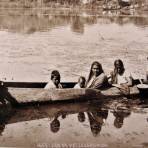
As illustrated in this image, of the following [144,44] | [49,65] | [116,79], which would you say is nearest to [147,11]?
[144,44]

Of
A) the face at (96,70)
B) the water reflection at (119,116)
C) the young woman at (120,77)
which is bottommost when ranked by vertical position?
the water reflection at (119,116)

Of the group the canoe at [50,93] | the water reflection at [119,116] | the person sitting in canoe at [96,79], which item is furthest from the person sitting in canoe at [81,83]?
the water reflection at [119,116]

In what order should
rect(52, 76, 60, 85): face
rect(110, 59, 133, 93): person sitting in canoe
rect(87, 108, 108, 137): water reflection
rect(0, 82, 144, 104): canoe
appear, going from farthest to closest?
rect(110, 59, 133, 93): person sitting in canoe → rect(52, 76, 60, 85): face → rect(0, 82, 144, 104): canoe → rect(87, 108, 108, 137): water reflection

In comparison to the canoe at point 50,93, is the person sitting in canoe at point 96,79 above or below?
above

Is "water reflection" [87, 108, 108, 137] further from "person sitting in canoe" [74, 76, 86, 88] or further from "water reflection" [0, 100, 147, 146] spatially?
"person sitting in canoe" [74, 76, 86, 88]

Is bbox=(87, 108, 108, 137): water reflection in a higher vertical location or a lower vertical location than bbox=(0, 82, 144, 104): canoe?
lower

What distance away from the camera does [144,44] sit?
68.1 ft

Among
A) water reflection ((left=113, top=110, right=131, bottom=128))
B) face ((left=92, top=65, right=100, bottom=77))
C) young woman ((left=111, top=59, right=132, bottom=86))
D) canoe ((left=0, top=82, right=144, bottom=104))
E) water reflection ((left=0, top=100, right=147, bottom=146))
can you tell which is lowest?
water reflection ((left=113, top=110, right=131, bottom=128))

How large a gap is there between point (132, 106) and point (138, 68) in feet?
16.9

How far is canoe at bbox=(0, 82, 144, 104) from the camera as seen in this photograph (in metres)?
8.96

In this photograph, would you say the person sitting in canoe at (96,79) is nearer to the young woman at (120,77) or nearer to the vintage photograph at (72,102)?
the vintage photograph at (72,102)

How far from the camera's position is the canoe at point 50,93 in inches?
353

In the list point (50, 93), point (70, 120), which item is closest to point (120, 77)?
point (50, 93)

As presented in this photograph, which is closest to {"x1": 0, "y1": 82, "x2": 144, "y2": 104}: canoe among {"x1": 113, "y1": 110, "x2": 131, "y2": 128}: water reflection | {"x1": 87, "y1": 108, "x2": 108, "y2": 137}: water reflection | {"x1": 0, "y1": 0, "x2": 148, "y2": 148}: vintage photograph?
{"x1": 0, "y1": 0, "x2": 148, "y2": 148}: vintage photograph
